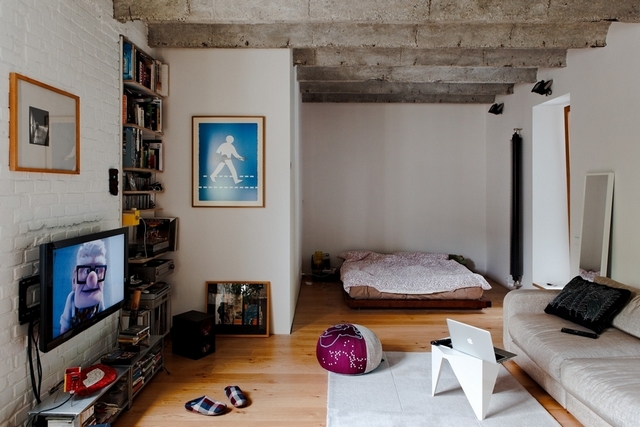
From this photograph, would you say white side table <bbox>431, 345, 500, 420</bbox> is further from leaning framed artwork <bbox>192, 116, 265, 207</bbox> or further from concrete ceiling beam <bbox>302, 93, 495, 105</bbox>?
concrete ceiling beam <bbox>302, 93, 495, 105</bbox>

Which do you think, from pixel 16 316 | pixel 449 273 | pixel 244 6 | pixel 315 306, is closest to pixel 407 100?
pixel 449 273

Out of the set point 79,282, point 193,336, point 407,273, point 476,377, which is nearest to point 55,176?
point 79,282

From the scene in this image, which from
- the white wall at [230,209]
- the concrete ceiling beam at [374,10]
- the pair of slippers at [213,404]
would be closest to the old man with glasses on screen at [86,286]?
the pair of slippers at [213,404]

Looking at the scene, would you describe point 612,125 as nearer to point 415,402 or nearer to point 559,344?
point 559,344

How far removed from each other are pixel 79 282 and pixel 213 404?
106cm

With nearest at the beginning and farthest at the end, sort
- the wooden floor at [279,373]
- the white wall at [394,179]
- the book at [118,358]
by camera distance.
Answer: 1. the wooden floor at [279,373]
2. the book at [118,358]
3. the white wall at [394,179]

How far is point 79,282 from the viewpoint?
2367mm

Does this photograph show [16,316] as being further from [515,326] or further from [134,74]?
[515,326]

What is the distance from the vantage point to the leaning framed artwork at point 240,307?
3869mm

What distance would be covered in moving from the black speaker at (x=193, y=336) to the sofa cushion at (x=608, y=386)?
2.53 metres

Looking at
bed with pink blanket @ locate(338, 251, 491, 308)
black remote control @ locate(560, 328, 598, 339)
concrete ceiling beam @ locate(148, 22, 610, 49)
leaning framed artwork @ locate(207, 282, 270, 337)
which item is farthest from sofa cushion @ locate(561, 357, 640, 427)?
concrete ceiling beam @ locate(148, 22, 610, 49)

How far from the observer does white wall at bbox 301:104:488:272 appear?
667 cm

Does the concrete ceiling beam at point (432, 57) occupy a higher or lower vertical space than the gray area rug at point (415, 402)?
higher

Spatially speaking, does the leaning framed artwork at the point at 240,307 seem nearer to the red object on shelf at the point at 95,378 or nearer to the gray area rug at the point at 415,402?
the gray area rug at the point at 415,402
